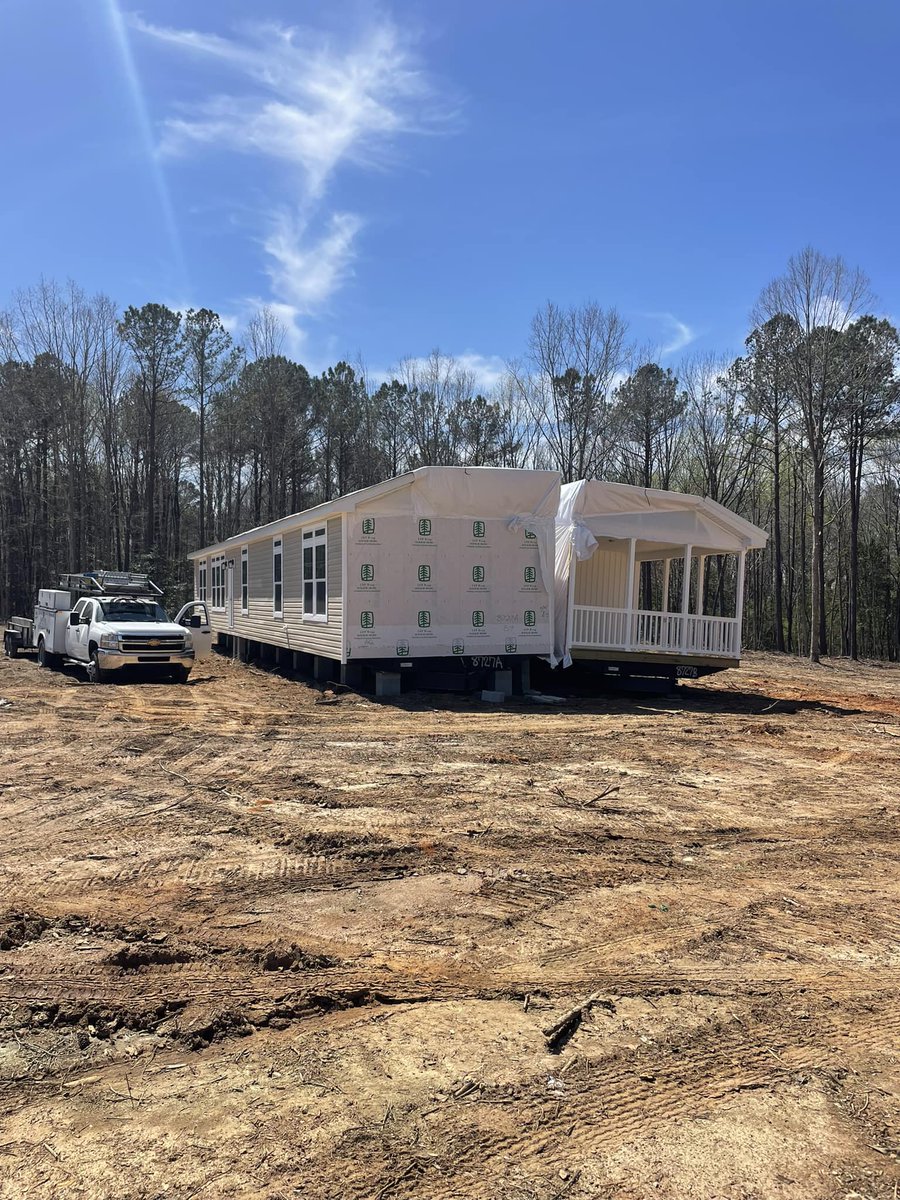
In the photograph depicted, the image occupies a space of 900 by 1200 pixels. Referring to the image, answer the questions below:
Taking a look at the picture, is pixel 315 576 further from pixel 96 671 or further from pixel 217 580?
pixel 217 580

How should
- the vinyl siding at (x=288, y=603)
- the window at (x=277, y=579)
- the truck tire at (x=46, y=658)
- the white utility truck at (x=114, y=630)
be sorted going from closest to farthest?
the vinyl siding at (x=288, y=603), the white utility truck at (x=114, y=630), the window at (x=277, y=579), the truck tire at (x=46, y=658)

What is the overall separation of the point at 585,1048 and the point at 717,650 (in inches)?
553

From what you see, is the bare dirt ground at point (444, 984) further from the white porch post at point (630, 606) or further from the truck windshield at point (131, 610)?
the truck windshield at point (131, 610)

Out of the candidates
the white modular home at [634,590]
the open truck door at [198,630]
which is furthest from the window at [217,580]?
the white modular home at [634,590]

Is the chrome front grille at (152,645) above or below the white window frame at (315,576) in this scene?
below

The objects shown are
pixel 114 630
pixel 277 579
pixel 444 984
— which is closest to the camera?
pixel 444 984

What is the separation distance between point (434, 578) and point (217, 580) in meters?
13.0

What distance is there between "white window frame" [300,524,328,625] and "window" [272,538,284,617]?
1.67 m

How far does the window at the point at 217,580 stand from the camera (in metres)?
24.7

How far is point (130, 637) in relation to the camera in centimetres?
1523

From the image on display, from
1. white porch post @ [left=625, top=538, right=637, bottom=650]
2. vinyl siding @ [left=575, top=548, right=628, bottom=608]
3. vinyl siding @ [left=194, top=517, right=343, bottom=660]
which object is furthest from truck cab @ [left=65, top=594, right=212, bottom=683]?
white porch post @ [left=625, top=538, right=637, bottom=650]

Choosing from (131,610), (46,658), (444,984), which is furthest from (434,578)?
(444,984)

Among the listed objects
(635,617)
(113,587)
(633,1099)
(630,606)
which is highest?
(113,587)

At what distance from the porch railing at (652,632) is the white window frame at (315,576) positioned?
478 cm
